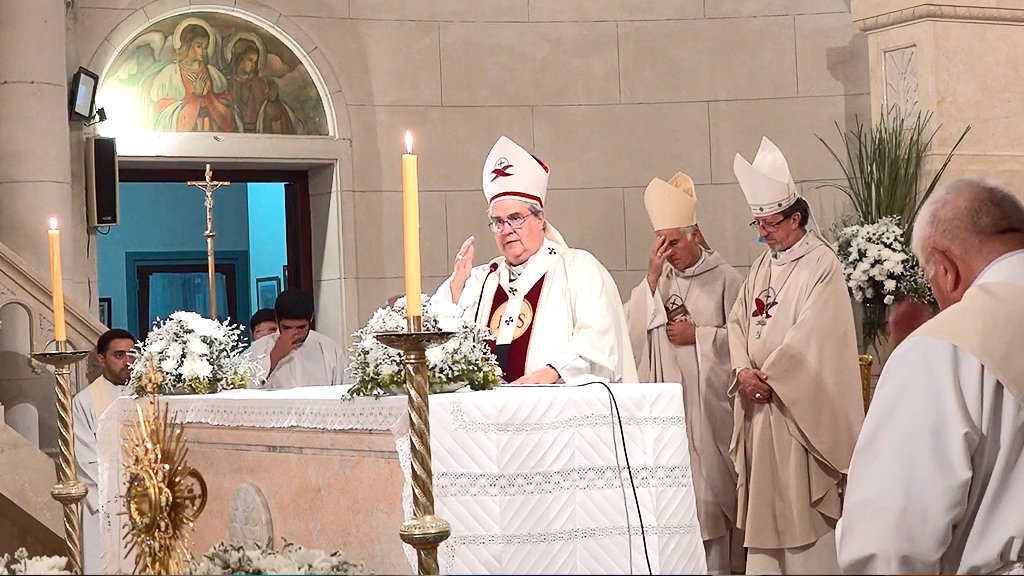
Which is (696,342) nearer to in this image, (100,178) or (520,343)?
(520,343)

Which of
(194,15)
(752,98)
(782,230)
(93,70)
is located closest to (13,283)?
(93,70)

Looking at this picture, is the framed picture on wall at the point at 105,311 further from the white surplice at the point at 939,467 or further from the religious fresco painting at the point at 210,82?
the white surplice at the point at 939,467

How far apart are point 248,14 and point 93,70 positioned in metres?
1.13

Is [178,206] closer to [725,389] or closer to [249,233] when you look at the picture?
[249,233]

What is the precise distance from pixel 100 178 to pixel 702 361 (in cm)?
429

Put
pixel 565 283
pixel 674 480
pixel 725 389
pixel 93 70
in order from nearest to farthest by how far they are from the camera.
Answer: pixel 674 480
pixel 565 283
pixel 725 389
pixel 93 70

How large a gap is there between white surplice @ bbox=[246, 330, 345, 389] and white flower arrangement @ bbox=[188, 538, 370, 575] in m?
4.96

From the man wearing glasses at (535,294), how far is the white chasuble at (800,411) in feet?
4.28

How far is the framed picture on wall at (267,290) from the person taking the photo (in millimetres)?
12023

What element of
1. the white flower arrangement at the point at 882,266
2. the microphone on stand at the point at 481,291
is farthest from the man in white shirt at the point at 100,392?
the white flower arrangement at the point at 882,266

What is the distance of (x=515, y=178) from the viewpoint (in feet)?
19.1

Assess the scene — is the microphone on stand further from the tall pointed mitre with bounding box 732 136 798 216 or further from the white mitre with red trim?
the tall pointed mitre with bounding box 732 136 798 216

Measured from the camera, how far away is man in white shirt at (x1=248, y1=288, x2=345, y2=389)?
313 inches

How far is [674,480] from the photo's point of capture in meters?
4.96
